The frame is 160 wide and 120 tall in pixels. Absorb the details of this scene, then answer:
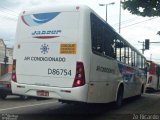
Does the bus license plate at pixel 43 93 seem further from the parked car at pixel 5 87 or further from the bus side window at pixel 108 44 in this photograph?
the parked car at pixel 5 87

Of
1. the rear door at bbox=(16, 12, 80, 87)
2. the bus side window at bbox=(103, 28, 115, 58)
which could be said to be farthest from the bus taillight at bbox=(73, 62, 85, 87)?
the bus side window at bbox=(103, 28, 115, 58)

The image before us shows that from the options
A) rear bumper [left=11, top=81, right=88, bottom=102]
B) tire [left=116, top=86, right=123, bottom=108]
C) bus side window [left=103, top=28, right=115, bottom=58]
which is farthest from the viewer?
tire [left=116, top=86, right=123, bottom=108]

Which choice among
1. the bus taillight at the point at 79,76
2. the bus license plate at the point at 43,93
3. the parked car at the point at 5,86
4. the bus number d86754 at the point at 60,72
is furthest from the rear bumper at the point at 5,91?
the bus taillight at the point at 79,76

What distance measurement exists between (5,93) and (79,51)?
10.0m

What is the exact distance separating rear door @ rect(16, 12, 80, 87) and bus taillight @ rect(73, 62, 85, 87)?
0.13 meters

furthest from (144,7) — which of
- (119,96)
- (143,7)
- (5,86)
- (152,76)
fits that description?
(152,76)

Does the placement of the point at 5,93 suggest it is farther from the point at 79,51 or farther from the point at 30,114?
the point at 79,51

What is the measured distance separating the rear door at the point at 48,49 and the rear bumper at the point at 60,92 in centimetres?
15

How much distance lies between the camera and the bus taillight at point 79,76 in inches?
468

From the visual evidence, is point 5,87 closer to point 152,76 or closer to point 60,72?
point 60,72

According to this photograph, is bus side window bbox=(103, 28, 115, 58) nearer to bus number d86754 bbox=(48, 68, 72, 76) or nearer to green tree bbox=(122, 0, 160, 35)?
bus number d86754 bbox=(48, 68, 72, 76)

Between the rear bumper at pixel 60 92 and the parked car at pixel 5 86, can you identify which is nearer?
the rear bumper at pixel 60 92

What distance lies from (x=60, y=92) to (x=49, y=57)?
1198 mm

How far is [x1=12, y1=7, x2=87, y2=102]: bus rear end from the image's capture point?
11992 millimetres
